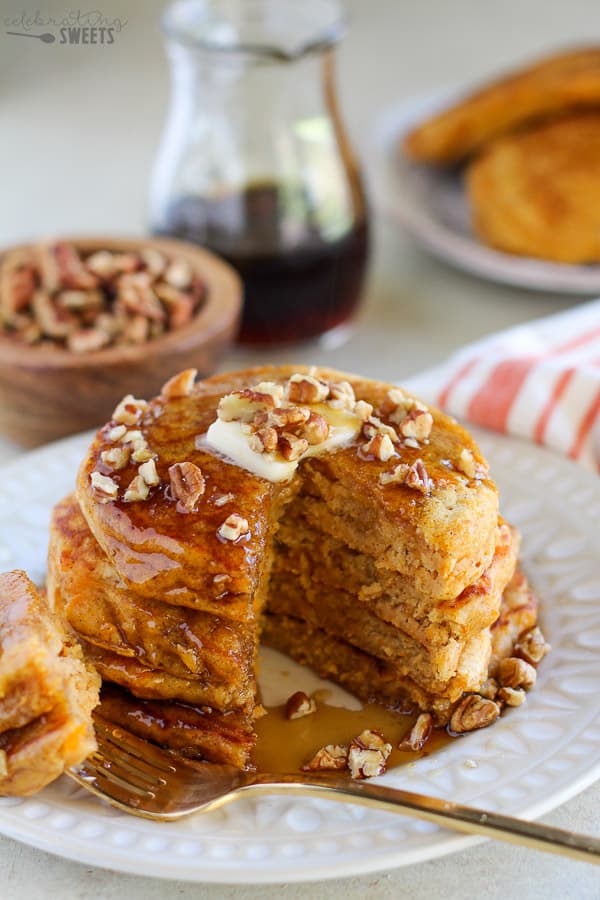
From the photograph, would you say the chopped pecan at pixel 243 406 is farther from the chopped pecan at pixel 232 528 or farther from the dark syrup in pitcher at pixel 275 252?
the dark syrup in pitcher at pixel 275 252

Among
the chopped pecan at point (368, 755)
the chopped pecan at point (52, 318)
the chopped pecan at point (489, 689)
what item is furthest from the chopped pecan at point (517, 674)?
the chopped pecan at point (52, 318)

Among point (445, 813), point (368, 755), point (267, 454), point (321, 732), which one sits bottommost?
point (321, 732)

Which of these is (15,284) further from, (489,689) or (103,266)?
(489,689)

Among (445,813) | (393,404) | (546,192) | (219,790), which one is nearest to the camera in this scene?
(445,813)

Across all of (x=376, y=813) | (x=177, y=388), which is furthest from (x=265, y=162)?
(x=376, y=813)

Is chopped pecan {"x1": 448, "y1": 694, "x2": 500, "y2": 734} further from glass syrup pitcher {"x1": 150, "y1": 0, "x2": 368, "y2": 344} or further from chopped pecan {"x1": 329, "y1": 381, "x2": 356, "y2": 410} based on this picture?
glass syrup pitcher {"x1": 150, "y1": 0, "x2": 368, "y2": 344}

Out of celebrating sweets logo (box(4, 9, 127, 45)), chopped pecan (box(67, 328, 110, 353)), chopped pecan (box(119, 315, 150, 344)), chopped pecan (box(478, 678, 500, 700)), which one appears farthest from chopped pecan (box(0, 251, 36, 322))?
chopped pecan (box(478, 678, 500, 700))
